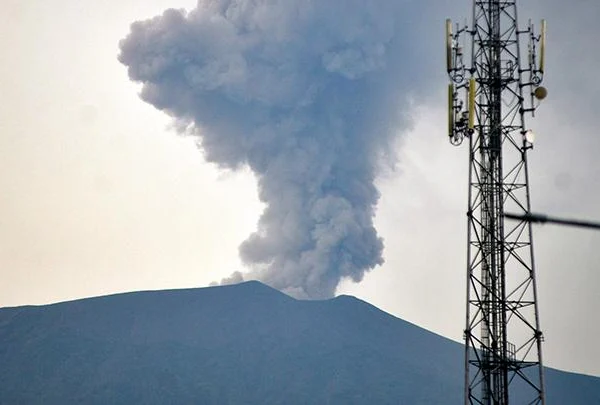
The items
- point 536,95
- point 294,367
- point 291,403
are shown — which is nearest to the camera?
point 536,95

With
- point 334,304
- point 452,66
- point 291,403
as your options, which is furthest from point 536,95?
point 334,304

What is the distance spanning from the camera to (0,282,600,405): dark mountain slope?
121 metres

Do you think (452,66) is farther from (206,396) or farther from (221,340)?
(221,340)

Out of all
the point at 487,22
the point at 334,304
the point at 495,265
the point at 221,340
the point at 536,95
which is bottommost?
the point at 495,265

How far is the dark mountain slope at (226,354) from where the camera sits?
121375 millimetres

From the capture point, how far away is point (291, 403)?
4577 inches

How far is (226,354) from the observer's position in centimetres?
13088

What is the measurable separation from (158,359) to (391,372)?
33.7 meters

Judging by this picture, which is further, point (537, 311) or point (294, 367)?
point (294, 367)

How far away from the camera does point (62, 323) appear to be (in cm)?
14412

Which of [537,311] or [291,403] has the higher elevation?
[291,403]

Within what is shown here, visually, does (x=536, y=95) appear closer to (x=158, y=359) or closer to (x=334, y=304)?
(x=158, y=359)

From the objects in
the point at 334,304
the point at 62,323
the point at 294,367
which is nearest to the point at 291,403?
the point at 294,367

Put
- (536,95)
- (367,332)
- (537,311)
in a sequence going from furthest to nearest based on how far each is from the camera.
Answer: (367,332)
(536,95)
(537,311)
